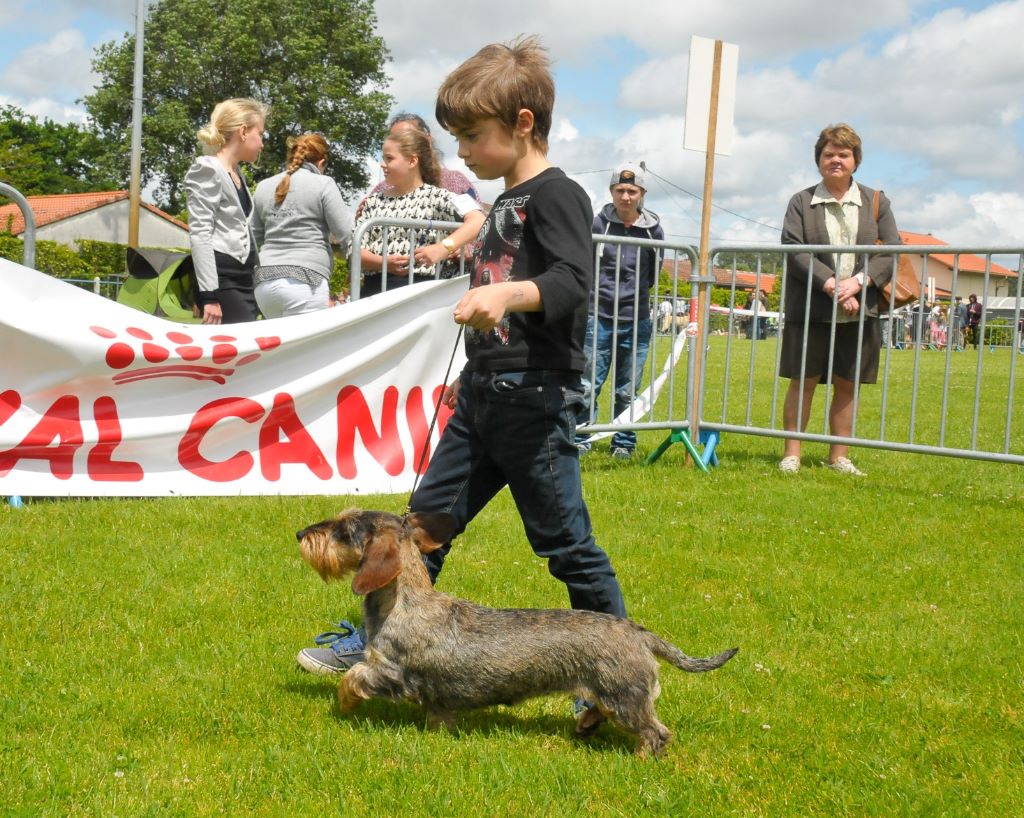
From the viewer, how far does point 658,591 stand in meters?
5.06

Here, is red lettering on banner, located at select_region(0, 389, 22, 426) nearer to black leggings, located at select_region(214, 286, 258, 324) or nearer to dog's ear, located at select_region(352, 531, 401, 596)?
black leggings, located at select_region(214, 286, 258, 324)

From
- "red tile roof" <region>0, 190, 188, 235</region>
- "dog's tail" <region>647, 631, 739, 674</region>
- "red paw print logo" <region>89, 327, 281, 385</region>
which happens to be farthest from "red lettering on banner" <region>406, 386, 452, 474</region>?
"red tile roof" <region>0, 190, 188, 235</region>

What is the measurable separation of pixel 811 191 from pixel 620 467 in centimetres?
278

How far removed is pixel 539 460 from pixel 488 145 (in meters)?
1.03

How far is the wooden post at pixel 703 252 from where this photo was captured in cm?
881

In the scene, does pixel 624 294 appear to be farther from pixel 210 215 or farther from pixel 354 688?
pixel 354 688

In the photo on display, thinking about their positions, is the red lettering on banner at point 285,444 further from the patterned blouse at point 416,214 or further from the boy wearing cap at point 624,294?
the boy wearing cap at point 624,294

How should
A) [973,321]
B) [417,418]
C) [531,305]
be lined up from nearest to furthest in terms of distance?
[531,305] → [417,418] → [973,321]

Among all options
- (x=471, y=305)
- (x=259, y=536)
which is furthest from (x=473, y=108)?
(x=259, y=536)

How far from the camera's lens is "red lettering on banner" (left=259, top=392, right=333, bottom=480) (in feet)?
22.8

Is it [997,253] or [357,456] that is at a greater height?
[997,253]

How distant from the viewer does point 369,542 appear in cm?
341

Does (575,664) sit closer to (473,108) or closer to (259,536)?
(473,108)

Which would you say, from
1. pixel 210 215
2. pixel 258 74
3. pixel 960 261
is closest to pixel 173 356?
pixel 210 215
